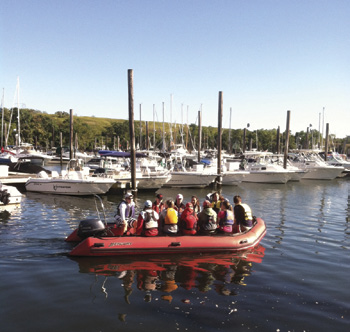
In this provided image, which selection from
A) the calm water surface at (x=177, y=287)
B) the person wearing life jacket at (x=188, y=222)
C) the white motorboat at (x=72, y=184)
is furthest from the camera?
the white motorboat at (x=72, y=184)

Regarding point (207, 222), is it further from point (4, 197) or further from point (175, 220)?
point (4, 197)

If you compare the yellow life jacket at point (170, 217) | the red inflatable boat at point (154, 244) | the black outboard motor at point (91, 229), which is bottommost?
the red inflatable boat at point (154, 244)

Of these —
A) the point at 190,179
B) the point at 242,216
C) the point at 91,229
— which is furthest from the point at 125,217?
the point at 190,179

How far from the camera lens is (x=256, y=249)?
12.2 m

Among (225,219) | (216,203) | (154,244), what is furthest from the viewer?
(216,203)

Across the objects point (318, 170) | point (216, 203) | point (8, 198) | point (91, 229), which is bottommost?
point (318, 170)

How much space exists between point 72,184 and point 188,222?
14.5 m

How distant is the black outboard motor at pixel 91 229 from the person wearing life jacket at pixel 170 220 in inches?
77.9

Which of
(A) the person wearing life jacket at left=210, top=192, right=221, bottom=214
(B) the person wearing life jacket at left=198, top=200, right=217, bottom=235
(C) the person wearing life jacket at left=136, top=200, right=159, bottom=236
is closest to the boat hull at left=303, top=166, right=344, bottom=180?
(A) the person wearing life jacket at left=210, top=192, right=221, bottom=214

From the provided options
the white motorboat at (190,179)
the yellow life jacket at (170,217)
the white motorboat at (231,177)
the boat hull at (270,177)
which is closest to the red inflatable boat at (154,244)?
the yellow life jacket at (170,217)

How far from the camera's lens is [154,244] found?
1106 centimetres

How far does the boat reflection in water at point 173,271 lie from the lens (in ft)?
29.0

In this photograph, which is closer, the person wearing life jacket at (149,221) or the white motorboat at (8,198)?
the person wearing life jacket at (149,221)

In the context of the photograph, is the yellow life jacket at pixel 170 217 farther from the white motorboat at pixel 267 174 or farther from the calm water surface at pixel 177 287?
the white motorboat at pixel 267 174
